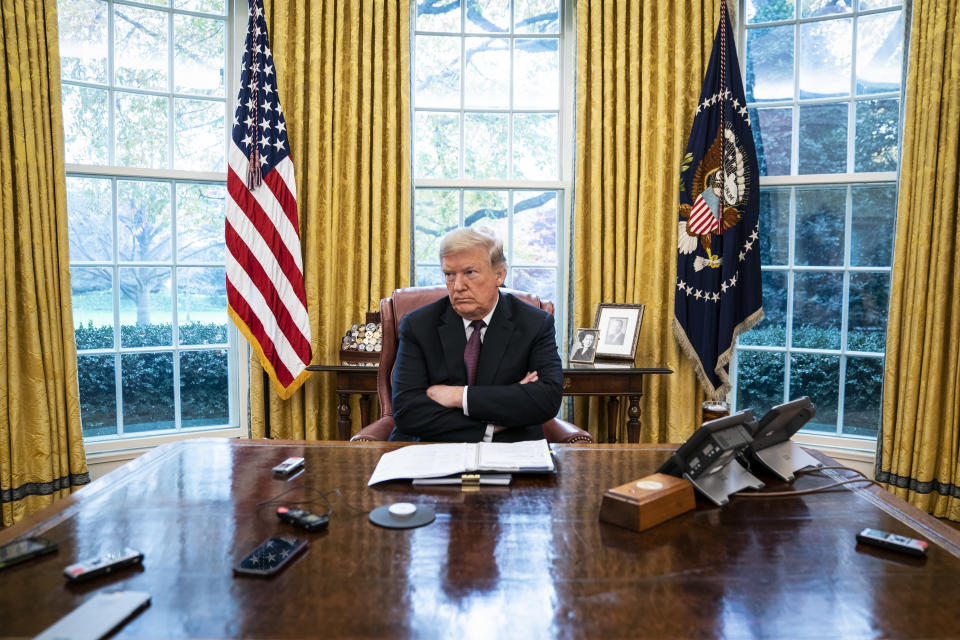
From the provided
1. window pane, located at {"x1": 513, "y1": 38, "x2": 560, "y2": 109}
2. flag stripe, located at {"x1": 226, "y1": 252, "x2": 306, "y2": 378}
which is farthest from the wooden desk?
window pane, located at {"x1": 513, "y1": 38, "x2": 560, "y2": 109}

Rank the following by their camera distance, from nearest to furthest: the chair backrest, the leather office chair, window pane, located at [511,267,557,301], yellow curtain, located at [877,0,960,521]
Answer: the leather office chair
the chair backrest
yellow curtain, located at [877,0,960,521]
window pane, located at [511,267,557,301]

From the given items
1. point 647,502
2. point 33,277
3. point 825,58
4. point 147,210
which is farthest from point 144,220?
point 825,58

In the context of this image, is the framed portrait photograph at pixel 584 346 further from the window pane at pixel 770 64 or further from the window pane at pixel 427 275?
the window pane at pixel 770 64

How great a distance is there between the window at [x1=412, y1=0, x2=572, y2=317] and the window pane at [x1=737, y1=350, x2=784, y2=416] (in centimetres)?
107

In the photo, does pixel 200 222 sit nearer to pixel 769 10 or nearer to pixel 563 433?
pixel 563 433

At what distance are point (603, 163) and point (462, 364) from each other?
1725 millimetres

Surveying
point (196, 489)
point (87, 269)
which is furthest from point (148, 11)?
point (196, 489)

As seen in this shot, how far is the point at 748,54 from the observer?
134 inches

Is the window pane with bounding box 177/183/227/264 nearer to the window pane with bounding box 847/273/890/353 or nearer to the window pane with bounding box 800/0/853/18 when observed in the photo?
the window pane with bounding box 800/0/853/18

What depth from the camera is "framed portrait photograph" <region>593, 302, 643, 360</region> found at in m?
3.10

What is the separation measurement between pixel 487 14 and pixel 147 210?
208cm

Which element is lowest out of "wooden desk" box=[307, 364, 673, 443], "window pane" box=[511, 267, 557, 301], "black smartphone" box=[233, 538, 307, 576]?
"wooden desk" box=[307, 364, 673, 443]

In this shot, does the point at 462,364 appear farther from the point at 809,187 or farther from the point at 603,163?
the point at 809,187

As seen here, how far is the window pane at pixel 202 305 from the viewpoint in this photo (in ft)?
10.9
